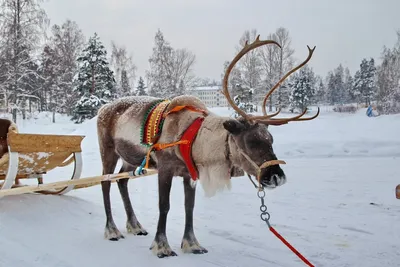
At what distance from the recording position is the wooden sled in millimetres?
4730

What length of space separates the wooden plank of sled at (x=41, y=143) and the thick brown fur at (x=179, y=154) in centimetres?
77

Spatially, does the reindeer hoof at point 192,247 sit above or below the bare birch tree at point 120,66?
below

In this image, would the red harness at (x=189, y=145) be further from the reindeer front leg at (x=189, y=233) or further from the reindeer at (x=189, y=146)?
the reindeer front leg at (x=189, y=233)

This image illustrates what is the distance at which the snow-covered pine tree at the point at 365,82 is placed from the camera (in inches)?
2387

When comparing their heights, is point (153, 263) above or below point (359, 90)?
below

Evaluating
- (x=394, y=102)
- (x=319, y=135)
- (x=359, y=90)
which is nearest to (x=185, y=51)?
(x=394, y=102)

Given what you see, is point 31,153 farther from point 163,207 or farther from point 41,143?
point 163,207

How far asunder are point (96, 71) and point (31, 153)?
23751 millimetres

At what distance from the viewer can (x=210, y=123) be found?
3.82 m

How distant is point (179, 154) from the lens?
12.6 feet

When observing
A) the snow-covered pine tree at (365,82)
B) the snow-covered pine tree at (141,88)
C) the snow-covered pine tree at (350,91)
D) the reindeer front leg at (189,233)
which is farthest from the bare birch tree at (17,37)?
the snow-covered pine tree at (350,91)

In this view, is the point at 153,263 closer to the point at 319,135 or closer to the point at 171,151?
the point at 171,151

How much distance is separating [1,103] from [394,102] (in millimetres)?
32218

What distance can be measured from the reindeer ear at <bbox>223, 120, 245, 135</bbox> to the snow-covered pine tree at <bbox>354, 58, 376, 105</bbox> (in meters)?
62.5
